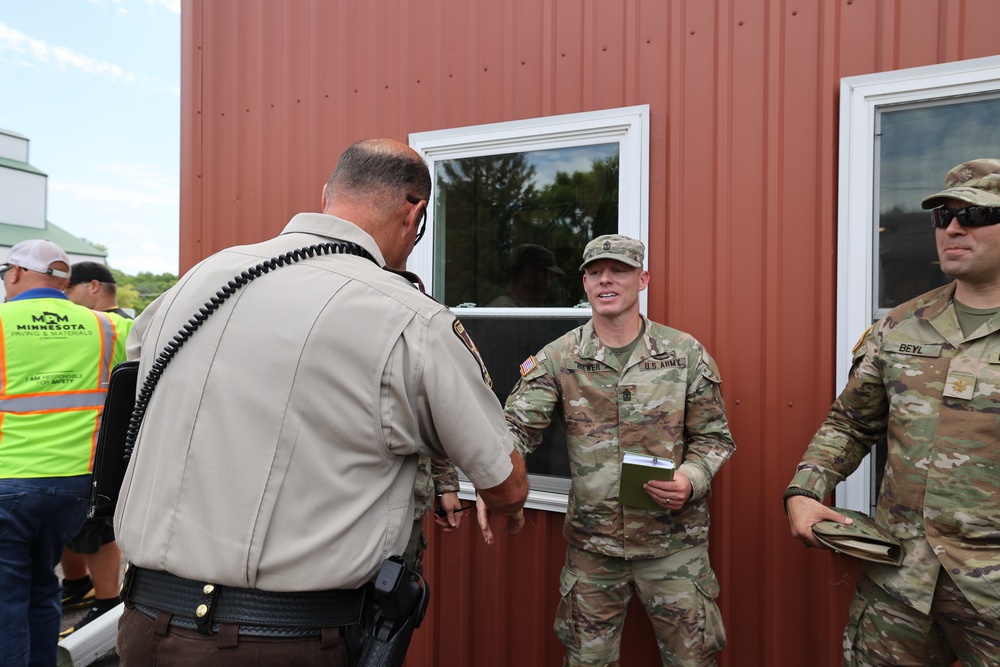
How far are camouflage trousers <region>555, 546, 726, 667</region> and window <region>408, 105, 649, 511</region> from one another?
0.49 meters

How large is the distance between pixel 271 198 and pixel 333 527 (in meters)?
2.85

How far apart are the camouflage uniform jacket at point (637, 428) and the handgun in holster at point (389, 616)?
1.20 meters

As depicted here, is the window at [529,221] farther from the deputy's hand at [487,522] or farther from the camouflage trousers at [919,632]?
the camouflage trousers at [919,632]

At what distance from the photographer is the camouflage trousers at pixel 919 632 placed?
1824mm

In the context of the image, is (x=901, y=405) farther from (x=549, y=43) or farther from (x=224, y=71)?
(x=224, y=71)

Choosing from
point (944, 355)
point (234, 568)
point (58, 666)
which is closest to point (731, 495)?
point (944, 355)

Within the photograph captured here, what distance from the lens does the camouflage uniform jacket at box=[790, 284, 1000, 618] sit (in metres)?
1.83

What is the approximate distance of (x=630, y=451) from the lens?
2566 mm

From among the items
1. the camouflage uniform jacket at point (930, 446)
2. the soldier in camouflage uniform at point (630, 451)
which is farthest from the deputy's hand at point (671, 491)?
the camouflage uniform jacket at point (930, 446)

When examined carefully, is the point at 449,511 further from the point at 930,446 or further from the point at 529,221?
the point at 930,446

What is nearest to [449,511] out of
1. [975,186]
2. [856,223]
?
[856,223]

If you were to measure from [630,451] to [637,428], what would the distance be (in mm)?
98

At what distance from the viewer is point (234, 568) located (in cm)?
141

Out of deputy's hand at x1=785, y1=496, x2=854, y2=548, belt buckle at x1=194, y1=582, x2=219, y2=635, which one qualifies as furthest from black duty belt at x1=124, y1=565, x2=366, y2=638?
deputy's hand at x1=785, y1=496, x2=854, y2=548
